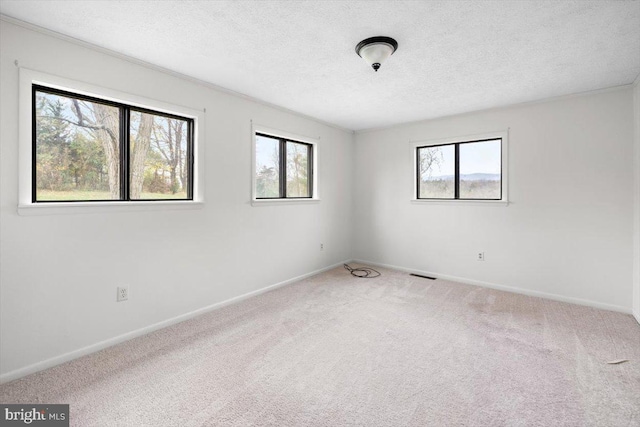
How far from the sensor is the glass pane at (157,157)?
2.78 meters

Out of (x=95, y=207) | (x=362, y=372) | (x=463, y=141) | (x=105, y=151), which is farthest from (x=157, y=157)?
(x=463, y=141)

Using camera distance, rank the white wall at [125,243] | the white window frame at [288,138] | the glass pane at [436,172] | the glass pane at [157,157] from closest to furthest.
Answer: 1. the white wall at [125,243]
2. the glass pane at [157,157]
3. the white window frame at [288,138]
4. the glass pane at [436,172]

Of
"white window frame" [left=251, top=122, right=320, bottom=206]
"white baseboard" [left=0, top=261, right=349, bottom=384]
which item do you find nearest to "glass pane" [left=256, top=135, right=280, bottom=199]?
"white window frame" [left=251, top=122, right=320, bottom=206]

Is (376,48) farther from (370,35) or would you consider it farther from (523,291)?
(523,291)

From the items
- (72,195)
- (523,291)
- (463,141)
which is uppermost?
(463,141)

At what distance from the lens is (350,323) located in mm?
2996

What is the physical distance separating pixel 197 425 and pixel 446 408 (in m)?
1.46

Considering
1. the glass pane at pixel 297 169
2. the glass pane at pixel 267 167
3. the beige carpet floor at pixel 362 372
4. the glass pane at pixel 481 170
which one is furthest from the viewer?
the glass pane at pixel 297 169

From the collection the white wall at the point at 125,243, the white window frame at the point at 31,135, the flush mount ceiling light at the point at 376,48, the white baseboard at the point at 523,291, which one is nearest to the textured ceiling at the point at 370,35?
the flush mount ceiling light at the point at 376,48

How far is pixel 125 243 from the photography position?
103 inches

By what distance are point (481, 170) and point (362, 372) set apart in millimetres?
3405

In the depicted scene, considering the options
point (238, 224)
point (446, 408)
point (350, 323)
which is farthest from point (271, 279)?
point (446, 408)

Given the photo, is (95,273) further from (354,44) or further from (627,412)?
(627,412)

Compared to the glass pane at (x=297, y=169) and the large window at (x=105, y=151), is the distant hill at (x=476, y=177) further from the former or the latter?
the large window at (x=105, y=151)
